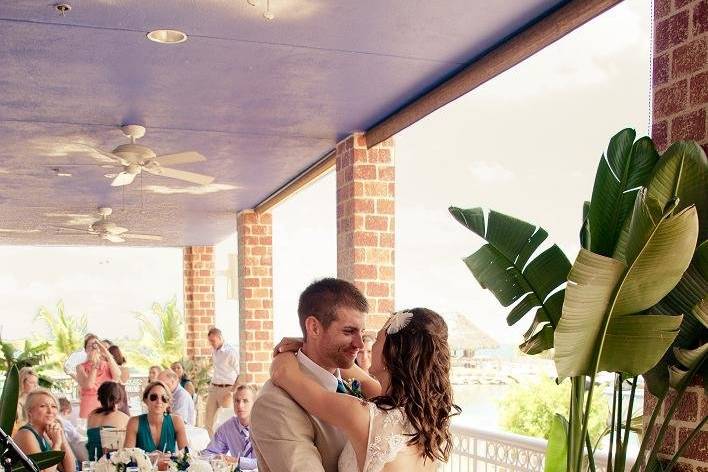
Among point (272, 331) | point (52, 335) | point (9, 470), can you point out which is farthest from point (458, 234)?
point (9, 470)

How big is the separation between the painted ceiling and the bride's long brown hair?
203 cm

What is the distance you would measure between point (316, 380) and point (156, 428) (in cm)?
377

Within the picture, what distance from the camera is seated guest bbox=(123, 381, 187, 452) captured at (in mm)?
5629

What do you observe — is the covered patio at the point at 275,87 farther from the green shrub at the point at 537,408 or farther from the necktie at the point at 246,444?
the green shrub at the point at 537,408

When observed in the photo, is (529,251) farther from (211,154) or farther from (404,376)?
(211,154)

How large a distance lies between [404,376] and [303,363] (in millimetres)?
281

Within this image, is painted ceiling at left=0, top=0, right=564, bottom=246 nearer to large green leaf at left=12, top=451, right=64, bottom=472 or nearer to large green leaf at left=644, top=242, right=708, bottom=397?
large green leaf at left=644, top=242, right=708, bottom=397

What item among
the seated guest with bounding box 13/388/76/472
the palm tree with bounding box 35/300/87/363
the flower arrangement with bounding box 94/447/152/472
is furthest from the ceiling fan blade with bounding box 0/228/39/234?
the flower arrangement with bounding box 94/447/152/472

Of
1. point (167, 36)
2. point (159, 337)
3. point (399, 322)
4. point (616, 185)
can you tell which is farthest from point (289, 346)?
point (159, 337)

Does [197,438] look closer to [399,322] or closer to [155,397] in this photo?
[155,397]

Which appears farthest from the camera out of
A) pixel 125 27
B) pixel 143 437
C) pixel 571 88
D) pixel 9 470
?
pixel 571 88

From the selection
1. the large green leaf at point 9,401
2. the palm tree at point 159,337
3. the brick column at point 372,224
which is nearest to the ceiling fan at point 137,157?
the brick column at point 372,224

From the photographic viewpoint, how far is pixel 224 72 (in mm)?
5152

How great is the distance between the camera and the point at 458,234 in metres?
43.1
